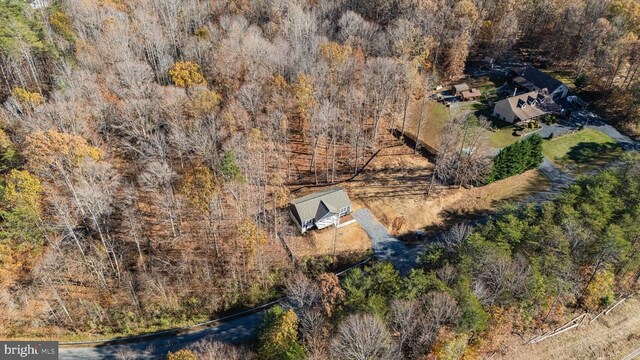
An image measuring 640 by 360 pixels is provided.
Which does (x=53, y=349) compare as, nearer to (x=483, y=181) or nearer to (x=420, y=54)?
(x=483, y=181)

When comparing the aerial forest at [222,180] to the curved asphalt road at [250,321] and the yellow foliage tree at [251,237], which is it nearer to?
the yellow foliage tree at [251,237]

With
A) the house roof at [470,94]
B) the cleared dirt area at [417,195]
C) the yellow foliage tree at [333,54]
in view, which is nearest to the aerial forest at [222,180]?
the yellow foliage tree at [333,54]

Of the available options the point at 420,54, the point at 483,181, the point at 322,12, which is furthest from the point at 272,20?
the point at 483,181

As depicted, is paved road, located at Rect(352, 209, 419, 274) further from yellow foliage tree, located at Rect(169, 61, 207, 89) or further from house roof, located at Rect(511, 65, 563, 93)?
house roof, located at Rect(511, 65, 563, 93)

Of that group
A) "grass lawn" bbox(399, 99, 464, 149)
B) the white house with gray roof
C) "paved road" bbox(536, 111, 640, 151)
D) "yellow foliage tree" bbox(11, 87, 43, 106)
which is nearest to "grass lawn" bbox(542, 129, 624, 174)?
"paved road" bbox(536, 111, 640, 151)

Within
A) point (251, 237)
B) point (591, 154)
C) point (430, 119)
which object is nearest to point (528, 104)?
point (591, 154)

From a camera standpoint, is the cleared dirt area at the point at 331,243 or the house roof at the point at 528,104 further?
the house roof at the point at 528,104

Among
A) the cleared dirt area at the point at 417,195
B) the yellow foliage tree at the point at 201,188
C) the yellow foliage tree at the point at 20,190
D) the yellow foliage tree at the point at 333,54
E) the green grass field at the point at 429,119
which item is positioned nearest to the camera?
the yellow foliage tree at the point at 20,190
